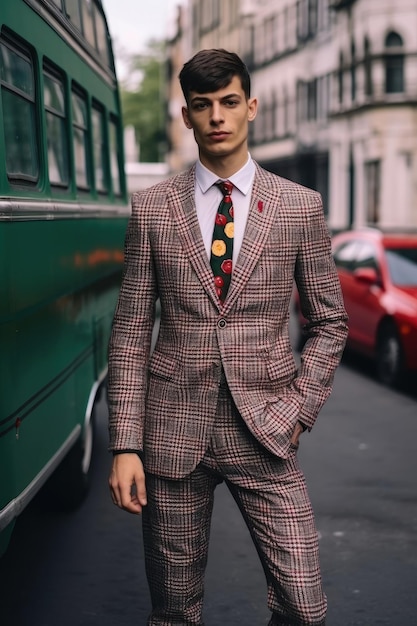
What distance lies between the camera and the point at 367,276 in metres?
13.2

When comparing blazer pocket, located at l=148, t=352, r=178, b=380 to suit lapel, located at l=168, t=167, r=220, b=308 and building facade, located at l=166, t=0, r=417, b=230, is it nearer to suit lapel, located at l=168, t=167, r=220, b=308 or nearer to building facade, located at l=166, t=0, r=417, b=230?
suit lapel, located at l=168, t=167, r=220, b=308

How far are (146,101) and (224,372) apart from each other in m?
96.8

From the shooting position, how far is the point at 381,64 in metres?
41.3

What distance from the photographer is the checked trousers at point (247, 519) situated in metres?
3.69

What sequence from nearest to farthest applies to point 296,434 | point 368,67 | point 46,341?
point 296,434 < point 46,341 < point 368,67

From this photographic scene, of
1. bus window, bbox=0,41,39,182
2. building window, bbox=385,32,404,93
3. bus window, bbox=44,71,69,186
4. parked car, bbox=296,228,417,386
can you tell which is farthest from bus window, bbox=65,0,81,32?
building window, bbox=385,32,404,93

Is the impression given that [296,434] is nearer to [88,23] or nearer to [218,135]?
[218,135]

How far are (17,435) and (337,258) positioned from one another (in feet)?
36.3

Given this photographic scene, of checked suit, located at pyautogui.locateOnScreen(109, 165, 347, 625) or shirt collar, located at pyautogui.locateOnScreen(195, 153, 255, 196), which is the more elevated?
shirt collar, located at pyautogui.locateOnScreen(195, 153, 255, 196)

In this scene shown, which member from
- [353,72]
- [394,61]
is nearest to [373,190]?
[394,61]

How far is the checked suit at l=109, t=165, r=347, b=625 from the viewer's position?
369cm

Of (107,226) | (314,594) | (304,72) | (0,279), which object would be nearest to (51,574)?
(0,279)

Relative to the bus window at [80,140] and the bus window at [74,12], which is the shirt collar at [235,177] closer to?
the bus window at [74,12]

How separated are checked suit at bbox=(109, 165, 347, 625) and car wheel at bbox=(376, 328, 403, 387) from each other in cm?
855
